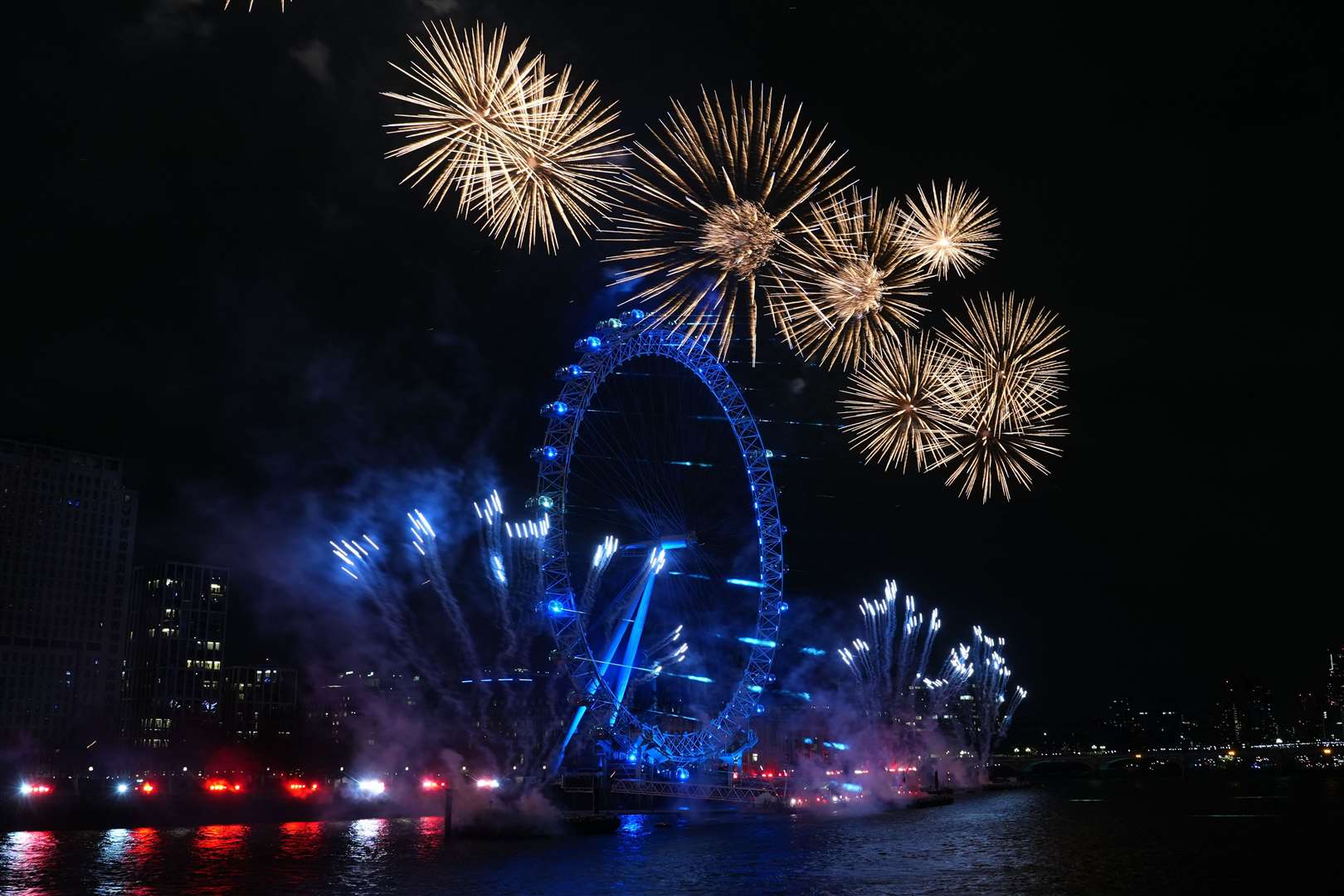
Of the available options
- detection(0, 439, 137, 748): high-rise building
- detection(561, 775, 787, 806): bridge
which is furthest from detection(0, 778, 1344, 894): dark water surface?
detection(0, 439, 137, 748): high-rise building

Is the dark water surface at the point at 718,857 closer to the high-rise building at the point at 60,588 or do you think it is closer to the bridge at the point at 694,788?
the bridge at the point at 694,788

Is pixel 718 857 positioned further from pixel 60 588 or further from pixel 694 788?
pixel 60 588

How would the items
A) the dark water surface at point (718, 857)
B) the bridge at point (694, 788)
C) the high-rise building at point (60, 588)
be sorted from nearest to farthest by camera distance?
the dark water surface at point (718, 857)
the bridge at point (694, 788)
the high-rise building at point (60, 588)

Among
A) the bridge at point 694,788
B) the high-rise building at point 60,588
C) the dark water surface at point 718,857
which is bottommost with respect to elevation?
the dark water surface at point 718,857

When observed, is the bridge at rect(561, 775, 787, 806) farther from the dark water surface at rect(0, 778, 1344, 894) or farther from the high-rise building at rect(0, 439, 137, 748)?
the high-rise building at rect(0, 439, 137, 748)

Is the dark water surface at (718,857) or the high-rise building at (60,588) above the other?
the high-rise building at (60,588)

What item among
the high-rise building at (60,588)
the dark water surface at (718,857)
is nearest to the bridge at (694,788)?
the dark water surface at (718,857)

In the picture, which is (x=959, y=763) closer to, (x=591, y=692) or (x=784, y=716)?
(x=784, y=716)
